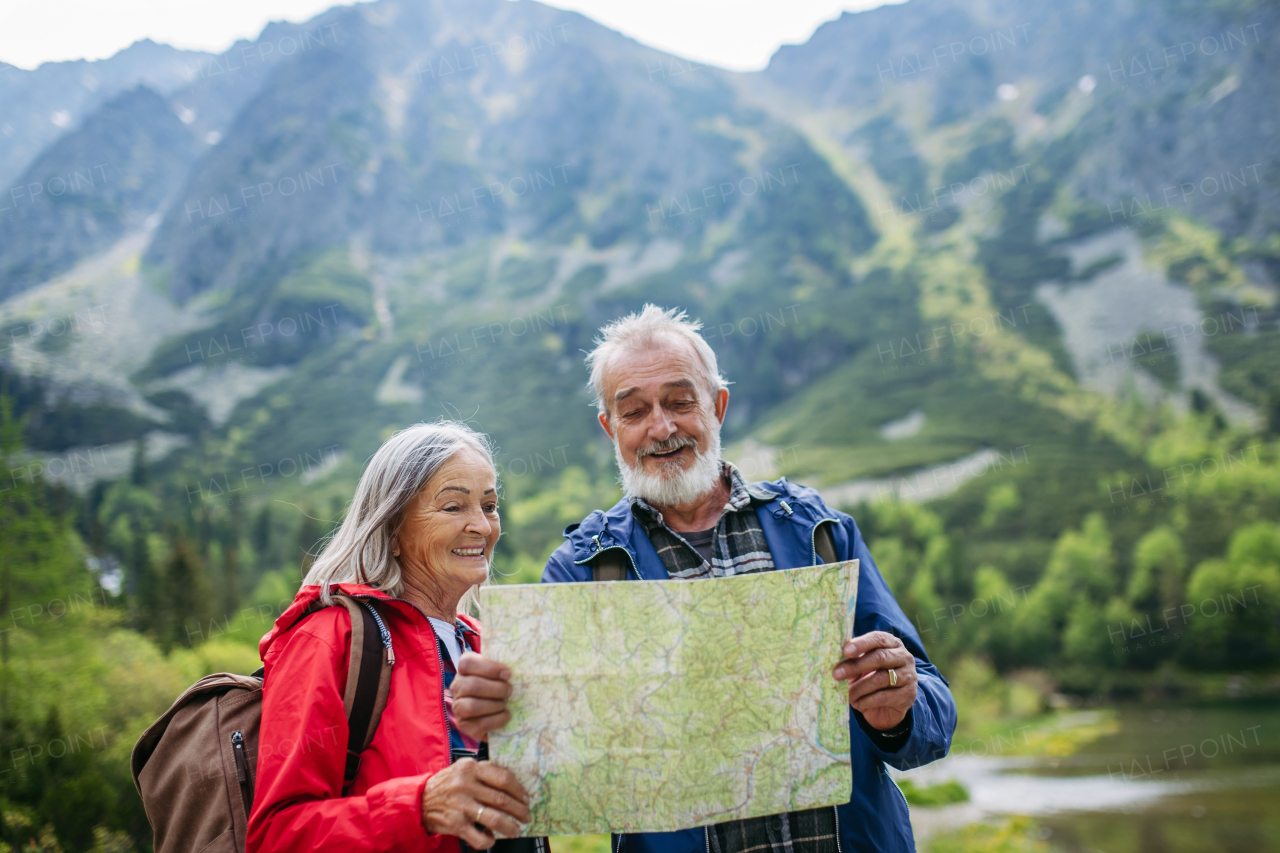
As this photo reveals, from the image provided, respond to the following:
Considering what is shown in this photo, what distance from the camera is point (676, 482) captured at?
350 centimetres

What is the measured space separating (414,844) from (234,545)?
119 m

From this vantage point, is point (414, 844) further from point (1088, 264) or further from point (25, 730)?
point (1088, 264)

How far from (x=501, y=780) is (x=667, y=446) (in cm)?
167

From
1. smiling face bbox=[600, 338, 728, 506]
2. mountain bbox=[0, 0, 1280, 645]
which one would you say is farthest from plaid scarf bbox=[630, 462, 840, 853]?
mountain bbox=[0, 0, 1280, 645]

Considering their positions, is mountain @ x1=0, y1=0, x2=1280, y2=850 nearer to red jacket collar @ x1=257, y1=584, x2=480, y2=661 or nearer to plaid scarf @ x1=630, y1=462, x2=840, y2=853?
Result: red jacket collar @ x1=257, y1=584, x2=480, y2=661

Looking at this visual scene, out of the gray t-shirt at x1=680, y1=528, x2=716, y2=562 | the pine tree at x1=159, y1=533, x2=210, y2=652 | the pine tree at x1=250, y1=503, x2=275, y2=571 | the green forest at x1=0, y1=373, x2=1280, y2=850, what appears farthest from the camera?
the pine tree at x1=250, y1=503, x2=275, y2=571

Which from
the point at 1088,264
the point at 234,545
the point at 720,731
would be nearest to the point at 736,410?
the point at 1088,264

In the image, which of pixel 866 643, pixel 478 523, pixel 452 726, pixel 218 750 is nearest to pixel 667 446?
pixel 478 523

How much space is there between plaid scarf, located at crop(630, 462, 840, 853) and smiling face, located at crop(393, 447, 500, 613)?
0.71 meters

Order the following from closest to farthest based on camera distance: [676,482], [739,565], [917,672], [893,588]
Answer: [917,672] → [739,565] → [676,482] → [893,588]

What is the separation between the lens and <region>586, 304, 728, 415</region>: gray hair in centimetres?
370

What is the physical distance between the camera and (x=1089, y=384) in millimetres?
131500

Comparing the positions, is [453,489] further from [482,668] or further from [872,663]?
[872,663]

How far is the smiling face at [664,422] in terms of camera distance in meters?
3.52
